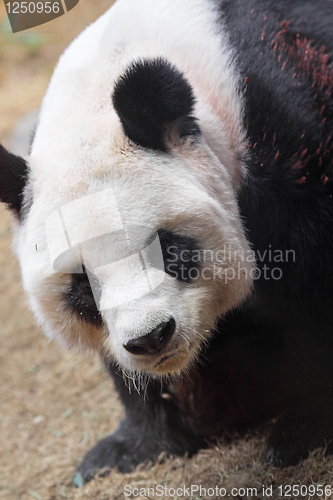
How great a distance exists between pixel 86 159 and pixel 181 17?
0.90 m

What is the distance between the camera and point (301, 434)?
235 cm

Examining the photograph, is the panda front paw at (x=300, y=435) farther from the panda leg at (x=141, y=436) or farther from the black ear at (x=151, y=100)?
the black ear at (x=151, y=100)

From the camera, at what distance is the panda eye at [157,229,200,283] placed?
1.79 metres

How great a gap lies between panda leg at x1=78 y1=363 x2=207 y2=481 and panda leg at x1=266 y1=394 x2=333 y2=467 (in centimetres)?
52

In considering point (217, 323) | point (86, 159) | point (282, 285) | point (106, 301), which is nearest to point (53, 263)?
point (106, 301)

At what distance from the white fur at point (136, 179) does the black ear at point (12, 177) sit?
50mm

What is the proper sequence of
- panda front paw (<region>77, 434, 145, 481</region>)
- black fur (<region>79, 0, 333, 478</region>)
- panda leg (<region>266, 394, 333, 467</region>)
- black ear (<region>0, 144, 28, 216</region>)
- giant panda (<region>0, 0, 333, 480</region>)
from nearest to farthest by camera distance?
1. giant panda (<region>0, 0, 333, 480</region>)
2. black ear (<region>0, 144, 28, 216</region>)
3. black fur (<region>79, 0, 333, 478</region>)
4. panda leg (<region>266, 394, 333, 467</region>)
5. panda front paw (<region>77, 434, 145, 481</region>)

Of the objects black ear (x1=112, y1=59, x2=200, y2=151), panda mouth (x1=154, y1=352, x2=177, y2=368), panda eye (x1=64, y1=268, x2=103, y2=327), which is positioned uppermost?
black ear (x1=112, y1=59, x2=200, y2=151)

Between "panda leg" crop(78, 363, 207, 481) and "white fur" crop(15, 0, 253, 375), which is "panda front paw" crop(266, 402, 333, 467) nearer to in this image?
"panda leg" crop(78, 363, 207, 481)

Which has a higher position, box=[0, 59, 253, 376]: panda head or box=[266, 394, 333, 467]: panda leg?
box=[0, 59, 253, 376]: panda head

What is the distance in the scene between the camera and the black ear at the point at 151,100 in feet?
5.66

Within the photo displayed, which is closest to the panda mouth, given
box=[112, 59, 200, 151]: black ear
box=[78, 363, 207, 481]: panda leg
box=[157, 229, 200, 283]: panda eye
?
box=[157, 229, 200, 283]: panda eye

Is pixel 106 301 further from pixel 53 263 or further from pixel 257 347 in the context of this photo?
pixel 257 347

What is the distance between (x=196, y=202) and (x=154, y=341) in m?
0.51
